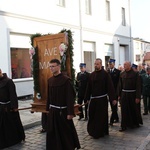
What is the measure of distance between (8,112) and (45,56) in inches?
68.8

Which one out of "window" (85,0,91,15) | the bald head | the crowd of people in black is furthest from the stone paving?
"window" (85,0,91,15)

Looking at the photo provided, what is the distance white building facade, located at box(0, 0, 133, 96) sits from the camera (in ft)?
40.6

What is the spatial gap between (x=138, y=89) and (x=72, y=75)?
216 centimetres

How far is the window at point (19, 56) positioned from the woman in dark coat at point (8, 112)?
6.75 m

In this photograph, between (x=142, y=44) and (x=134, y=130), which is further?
(x=142, y=44)

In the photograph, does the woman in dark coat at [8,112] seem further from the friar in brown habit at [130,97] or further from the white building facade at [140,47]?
the white building facade at [140,47]

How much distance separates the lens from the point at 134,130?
23.7 ft

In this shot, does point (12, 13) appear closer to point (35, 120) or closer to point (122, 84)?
A: point (35, 120)

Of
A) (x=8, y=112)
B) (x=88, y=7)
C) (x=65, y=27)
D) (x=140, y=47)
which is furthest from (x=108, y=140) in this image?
(x=140, y=47)

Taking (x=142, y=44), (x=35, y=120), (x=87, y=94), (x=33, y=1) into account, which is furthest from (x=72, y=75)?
(x=142, y=44)

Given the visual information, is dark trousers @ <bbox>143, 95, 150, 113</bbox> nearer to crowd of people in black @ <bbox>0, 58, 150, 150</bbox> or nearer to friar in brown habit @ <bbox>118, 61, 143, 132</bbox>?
crowd of people in black @ <bbox>0, 58, 150, 150</bbox>

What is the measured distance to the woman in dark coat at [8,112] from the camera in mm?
6125

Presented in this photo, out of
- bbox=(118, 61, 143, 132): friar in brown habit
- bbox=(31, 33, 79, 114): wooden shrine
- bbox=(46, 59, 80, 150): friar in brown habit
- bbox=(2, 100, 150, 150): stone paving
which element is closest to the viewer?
bbox=(46, 59, 80, 150): friar in brown habit

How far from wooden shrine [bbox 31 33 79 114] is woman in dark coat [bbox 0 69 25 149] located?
2.45ft
